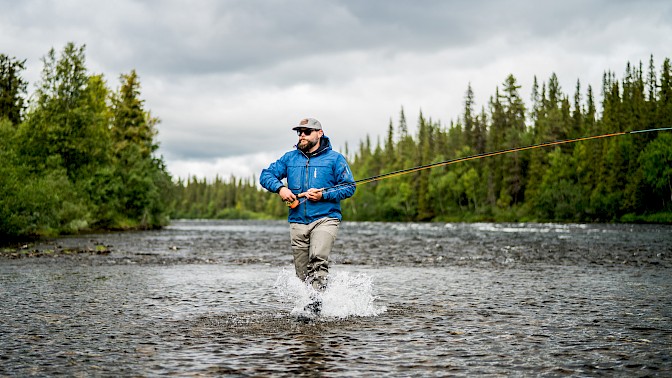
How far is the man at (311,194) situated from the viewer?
27.0 ft

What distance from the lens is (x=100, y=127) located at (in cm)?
4691

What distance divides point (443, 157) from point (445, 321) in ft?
350

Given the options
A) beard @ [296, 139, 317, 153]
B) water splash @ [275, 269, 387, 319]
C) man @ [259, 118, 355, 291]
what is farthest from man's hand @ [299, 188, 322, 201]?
water splash @ [275, 269, 387, 319]

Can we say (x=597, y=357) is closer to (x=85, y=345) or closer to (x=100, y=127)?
(x=85, y=345)

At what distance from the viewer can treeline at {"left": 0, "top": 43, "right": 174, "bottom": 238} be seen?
A: 3033 centimetres

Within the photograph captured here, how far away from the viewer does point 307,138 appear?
8.34 metres

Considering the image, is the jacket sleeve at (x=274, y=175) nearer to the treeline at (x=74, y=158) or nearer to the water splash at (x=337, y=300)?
the water splash at (x=337, y=300)

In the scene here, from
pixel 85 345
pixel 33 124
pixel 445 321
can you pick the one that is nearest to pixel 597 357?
pixel 445 321

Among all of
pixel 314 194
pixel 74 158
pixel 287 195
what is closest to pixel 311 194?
pixel 314 194

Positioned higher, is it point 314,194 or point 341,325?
point 314,194

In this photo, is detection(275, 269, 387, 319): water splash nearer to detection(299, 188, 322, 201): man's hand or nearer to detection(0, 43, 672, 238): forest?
detection(299, 188, 322, 201): man's hand

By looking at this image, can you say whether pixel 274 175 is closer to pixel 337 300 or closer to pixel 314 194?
pixel 314 194

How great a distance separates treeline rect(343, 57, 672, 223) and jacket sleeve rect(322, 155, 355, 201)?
63529 millimetres

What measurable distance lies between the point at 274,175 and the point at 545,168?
290ft
